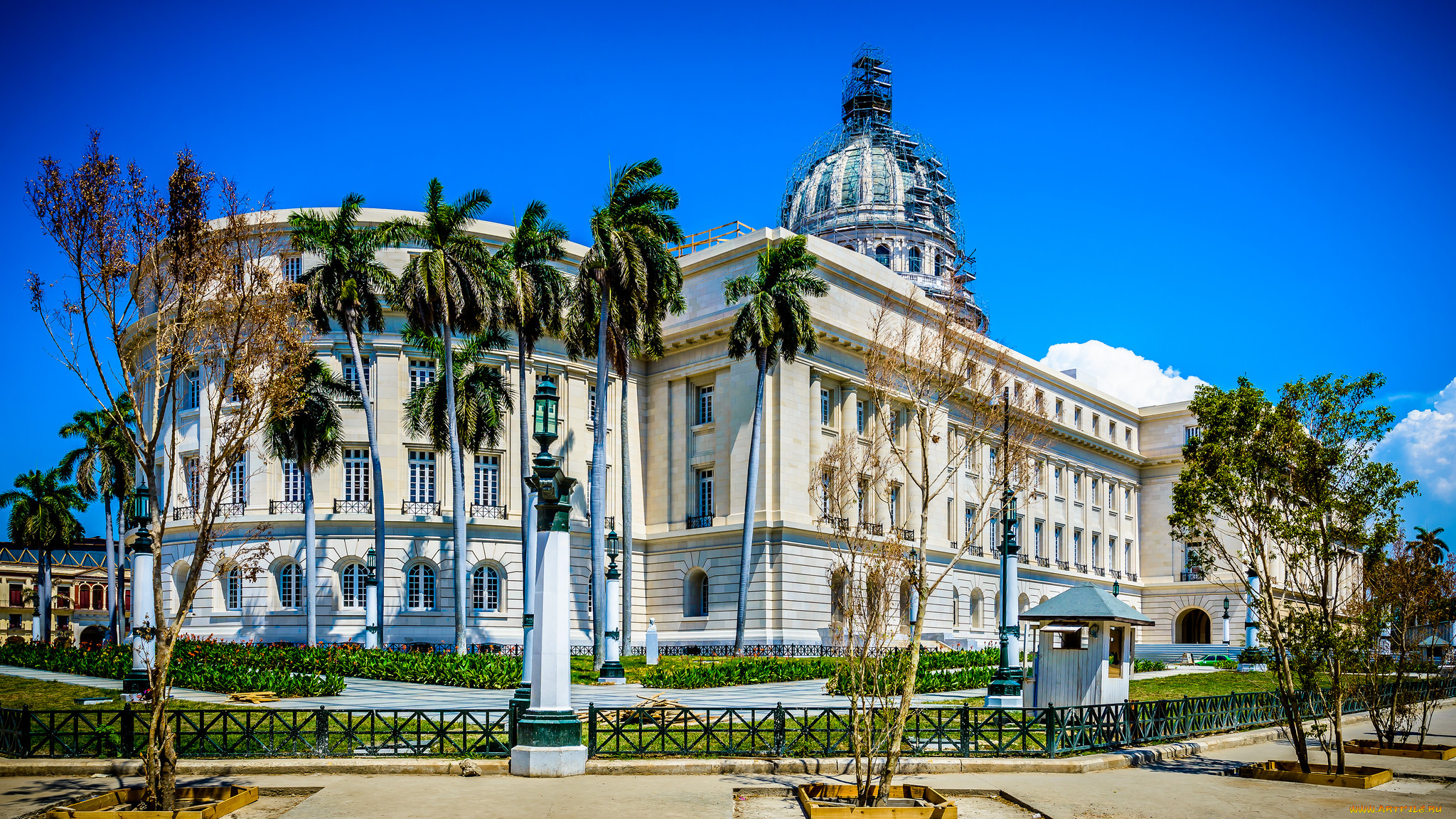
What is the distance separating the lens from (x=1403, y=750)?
19.5m

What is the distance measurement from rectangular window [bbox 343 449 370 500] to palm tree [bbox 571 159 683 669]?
39.6ft

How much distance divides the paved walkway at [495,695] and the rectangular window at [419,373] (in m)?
17.9

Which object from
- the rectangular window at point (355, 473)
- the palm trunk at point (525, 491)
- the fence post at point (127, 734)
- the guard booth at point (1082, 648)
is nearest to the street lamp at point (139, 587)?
the fence post at point (127, 734)

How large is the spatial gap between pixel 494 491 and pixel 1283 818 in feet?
132

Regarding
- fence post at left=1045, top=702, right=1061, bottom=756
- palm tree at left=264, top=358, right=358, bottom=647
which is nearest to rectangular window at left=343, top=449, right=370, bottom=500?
palm tree at left=264, top=358, right=358, bottom=647

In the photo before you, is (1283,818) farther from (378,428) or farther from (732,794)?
(378,428)

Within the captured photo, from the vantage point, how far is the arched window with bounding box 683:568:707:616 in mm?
51250

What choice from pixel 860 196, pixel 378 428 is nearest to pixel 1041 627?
pixel 378 428

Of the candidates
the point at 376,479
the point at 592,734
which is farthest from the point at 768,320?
the point at 592,734

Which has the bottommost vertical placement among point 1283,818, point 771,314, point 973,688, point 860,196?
point 973,688

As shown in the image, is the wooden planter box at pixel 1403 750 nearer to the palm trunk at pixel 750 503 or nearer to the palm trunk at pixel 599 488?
the palm trunk at pixel 599 488

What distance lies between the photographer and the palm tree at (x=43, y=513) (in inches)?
2936

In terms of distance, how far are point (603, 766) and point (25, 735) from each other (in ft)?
26.2

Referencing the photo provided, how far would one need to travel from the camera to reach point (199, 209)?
1412 centimetres
